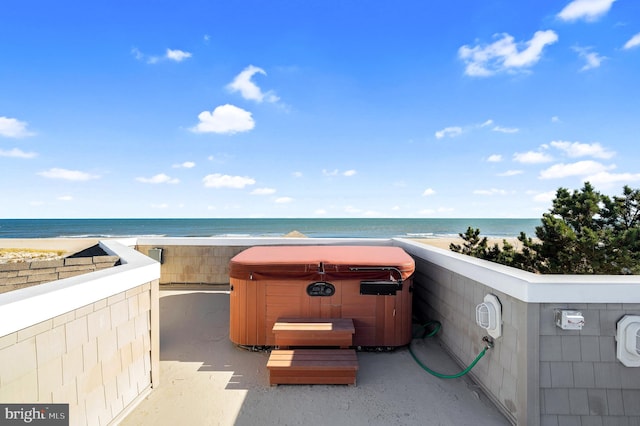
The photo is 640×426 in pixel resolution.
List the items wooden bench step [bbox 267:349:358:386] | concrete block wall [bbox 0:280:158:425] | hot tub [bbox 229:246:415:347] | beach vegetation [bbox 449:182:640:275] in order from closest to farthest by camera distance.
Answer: concrete block wall [bbox 0:280:158:425] < wooden bench step [bbox 267:349:358:386] < hot tub [bbox 229:246:415:347] < beach vegetation [bbox 449:182:640:275]

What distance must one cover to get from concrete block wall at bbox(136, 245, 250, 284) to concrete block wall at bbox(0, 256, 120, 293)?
11.7 ft

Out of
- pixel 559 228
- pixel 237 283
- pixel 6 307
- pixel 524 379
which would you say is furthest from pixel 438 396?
pixel 559 228

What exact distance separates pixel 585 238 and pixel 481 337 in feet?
11.0

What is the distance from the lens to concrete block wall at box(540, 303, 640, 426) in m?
2.28

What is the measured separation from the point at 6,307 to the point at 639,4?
28.9 feet

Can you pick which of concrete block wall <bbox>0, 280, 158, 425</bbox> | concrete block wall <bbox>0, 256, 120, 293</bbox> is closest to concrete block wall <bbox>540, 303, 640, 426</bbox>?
concrete block wall <bbox>0, 280, 158, 425</bbox>

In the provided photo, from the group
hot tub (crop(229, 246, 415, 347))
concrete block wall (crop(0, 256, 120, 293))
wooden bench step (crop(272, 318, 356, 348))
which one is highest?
concrete block wall (crop(0, 256, 120, 293))

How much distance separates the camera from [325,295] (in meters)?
3.81

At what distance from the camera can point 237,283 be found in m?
3.90

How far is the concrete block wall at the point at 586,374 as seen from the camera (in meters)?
2.28

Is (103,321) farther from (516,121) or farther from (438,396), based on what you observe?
(516,121)

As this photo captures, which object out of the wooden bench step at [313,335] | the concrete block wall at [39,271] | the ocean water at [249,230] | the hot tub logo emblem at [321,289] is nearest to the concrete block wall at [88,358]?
the concrete block wall at [39,271]

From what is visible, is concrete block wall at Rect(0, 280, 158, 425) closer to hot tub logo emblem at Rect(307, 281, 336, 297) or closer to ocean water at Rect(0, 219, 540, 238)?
hot tub logo emblem at Rect(307, 281, 336, 297)

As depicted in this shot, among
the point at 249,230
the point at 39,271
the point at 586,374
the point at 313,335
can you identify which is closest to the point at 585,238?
the point at 586,374
